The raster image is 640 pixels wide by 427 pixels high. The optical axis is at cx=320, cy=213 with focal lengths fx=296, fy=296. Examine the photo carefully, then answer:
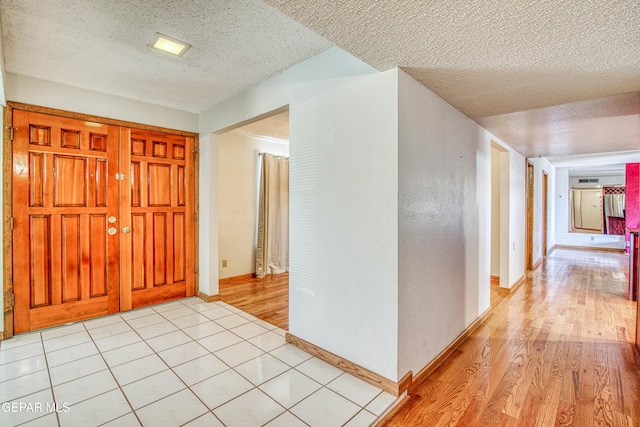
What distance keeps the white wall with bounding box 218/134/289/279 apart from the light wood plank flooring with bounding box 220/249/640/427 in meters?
0.74

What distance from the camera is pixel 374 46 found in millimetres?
1572

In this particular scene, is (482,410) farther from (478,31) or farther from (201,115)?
(201,115)

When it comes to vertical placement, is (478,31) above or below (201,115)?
below

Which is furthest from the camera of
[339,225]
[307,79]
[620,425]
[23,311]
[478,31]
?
[23,311]

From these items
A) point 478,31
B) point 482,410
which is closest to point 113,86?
point 478,31

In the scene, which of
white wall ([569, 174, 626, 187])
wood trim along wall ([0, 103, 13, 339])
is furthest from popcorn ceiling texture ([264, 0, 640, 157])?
white wall ([569, 174, 626, 187])

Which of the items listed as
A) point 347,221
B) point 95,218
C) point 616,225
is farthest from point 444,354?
point 616,225

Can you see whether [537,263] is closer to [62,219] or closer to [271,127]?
[271,127]

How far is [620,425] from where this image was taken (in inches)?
65.9

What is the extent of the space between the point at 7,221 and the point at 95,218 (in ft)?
2.09

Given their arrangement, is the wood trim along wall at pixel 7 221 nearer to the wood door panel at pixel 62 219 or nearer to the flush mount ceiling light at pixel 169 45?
the wood door panel at pixel 62 219

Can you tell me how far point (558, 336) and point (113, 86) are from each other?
5010 millimetres

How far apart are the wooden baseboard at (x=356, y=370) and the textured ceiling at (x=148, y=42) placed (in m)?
2.30

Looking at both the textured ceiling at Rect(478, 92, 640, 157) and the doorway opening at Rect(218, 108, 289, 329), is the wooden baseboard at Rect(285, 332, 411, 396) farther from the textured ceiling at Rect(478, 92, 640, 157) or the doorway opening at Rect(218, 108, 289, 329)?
the textured ceiling at Rect(478, 92, 640, 157)
